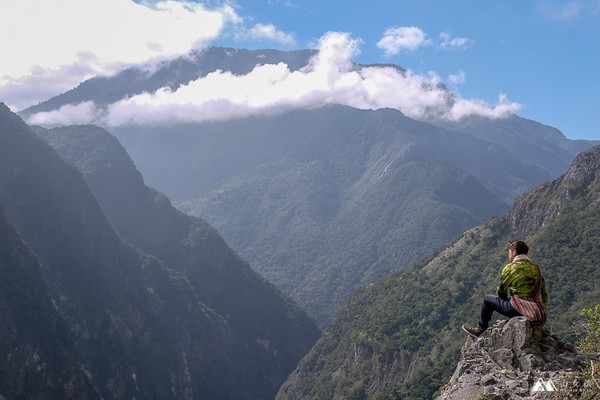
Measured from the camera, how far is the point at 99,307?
129 metres

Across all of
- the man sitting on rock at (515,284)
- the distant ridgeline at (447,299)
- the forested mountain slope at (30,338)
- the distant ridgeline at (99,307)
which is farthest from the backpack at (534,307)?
the distant ridgeline at (99,307)

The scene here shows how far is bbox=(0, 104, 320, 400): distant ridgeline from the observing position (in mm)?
87688

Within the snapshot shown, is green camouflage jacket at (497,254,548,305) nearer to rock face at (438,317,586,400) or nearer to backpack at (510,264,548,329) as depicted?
backpack at (510,264,548,329)

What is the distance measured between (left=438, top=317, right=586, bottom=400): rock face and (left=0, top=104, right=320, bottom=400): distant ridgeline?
244 feet

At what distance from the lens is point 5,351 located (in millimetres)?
75250

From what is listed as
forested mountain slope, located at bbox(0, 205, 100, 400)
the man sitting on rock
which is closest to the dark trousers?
the man sitting on rock

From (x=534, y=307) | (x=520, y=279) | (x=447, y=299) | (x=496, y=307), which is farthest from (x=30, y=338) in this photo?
(x=534, y=307)

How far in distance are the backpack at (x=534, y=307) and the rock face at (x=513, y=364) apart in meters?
0.30

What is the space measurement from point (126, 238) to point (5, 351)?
374ft

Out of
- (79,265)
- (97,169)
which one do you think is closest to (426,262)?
(79,265)

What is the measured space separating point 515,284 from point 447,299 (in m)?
106

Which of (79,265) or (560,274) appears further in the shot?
(79,265)

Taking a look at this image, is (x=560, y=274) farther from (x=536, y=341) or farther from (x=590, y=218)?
(x=536, y=341)

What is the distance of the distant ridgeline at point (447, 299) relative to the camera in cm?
9012
